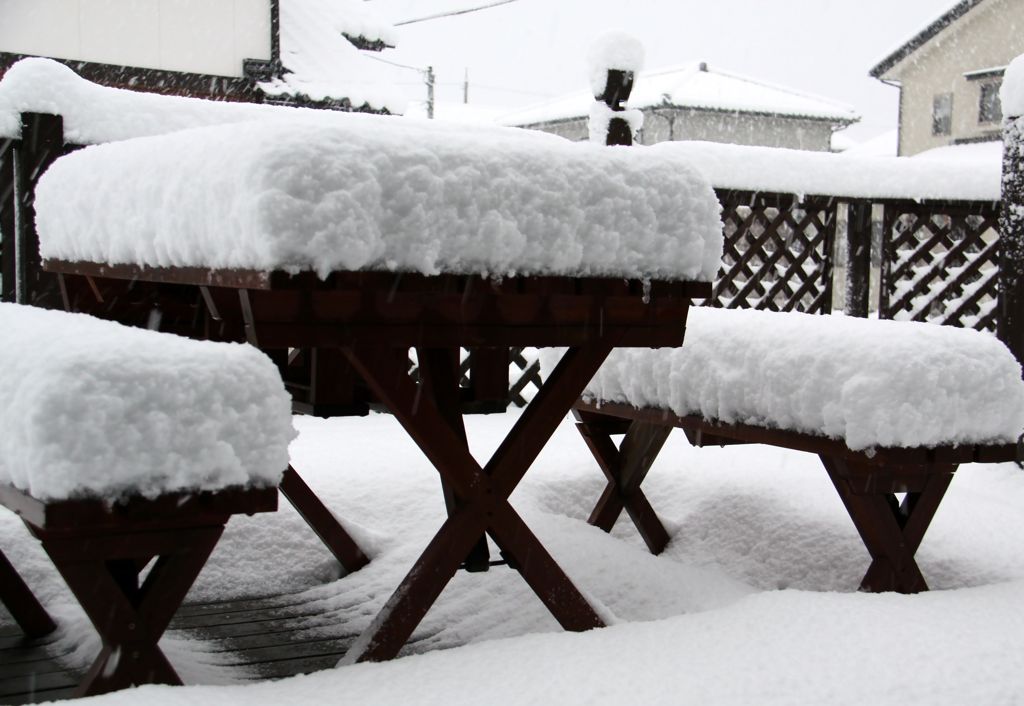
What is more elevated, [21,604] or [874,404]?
[874,404]

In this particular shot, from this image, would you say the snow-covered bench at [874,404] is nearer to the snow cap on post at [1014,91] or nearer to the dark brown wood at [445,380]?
the dark brown wood at [445,380]

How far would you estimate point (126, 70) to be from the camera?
33.0ft

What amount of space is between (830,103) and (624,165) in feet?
89.1

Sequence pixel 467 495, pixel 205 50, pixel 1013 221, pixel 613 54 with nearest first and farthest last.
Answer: pixel 467 495 < pixel 613 54 < pixel 1013 221 < pixel 205 50

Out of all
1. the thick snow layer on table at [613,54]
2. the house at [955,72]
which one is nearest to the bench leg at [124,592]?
the thick snow layer on table at [613,54]

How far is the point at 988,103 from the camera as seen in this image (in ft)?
63.8

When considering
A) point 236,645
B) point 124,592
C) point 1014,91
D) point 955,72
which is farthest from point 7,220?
point 955,72

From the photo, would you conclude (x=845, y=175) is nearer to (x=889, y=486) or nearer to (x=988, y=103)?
(x=889, y=486)

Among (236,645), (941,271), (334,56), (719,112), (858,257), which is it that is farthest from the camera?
(719,112)

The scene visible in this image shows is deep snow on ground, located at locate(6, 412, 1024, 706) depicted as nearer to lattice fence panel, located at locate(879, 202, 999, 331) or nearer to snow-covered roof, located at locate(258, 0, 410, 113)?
lattice fence panel, located at locate(879, 202, 999, 331)

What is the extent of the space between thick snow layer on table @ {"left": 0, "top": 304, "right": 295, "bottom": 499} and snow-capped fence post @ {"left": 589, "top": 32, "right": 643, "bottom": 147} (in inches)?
104

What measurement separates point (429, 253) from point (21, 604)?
156 cm

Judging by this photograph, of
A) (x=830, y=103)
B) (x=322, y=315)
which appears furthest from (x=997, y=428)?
(x=830, y=103)

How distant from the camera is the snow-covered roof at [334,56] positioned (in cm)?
1072
